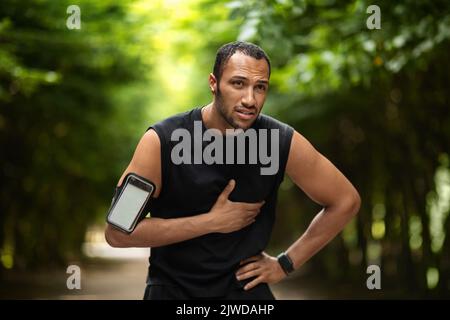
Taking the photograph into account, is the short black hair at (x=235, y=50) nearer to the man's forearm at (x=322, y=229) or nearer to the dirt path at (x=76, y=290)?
the man's forearm at (x=322, y=229)

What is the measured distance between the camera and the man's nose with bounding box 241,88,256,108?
323 centimetres

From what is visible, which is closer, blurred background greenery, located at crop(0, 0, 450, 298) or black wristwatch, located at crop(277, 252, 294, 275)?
black wristwatch, located at crop(277, 252, 294, 275)

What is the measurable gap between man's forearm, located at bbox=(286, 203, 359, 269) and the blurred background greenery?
274 centimetres

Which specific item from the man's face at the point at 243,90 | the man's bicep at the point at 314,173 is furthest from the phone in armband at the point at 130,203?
the man's bicep at the point at 314,173

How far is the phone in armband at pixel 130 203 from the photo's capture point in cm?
321

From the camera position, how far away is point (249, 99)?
3.23 metres

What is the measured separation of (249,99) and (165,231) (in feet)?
2.28

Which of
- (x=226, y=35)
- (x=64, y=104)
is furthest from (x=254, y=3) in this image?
(x=64, y=104)

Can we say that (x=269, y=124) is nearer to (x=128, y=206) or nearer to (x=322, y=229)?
(x=322, y=229)

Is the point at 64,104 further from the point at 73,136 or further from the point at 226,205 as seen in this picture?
the point at 226,205

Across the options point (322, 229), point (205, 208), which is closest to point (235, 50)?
point (205, 208)

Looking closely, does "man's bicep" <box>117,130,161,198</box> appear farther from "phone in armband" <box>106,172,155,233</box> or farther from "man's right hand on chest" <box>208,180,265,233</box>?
"man's right hand on chest" <box>208,180,265,233</box>

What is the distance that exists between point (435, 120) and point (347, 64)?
13.6ft

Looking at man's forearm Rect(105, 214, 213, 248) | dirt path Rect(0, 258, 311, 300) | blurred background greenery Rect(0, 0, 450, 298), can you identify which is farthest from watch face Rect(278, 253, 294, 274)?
dirt path Rect(0, 258, 311, 300)
